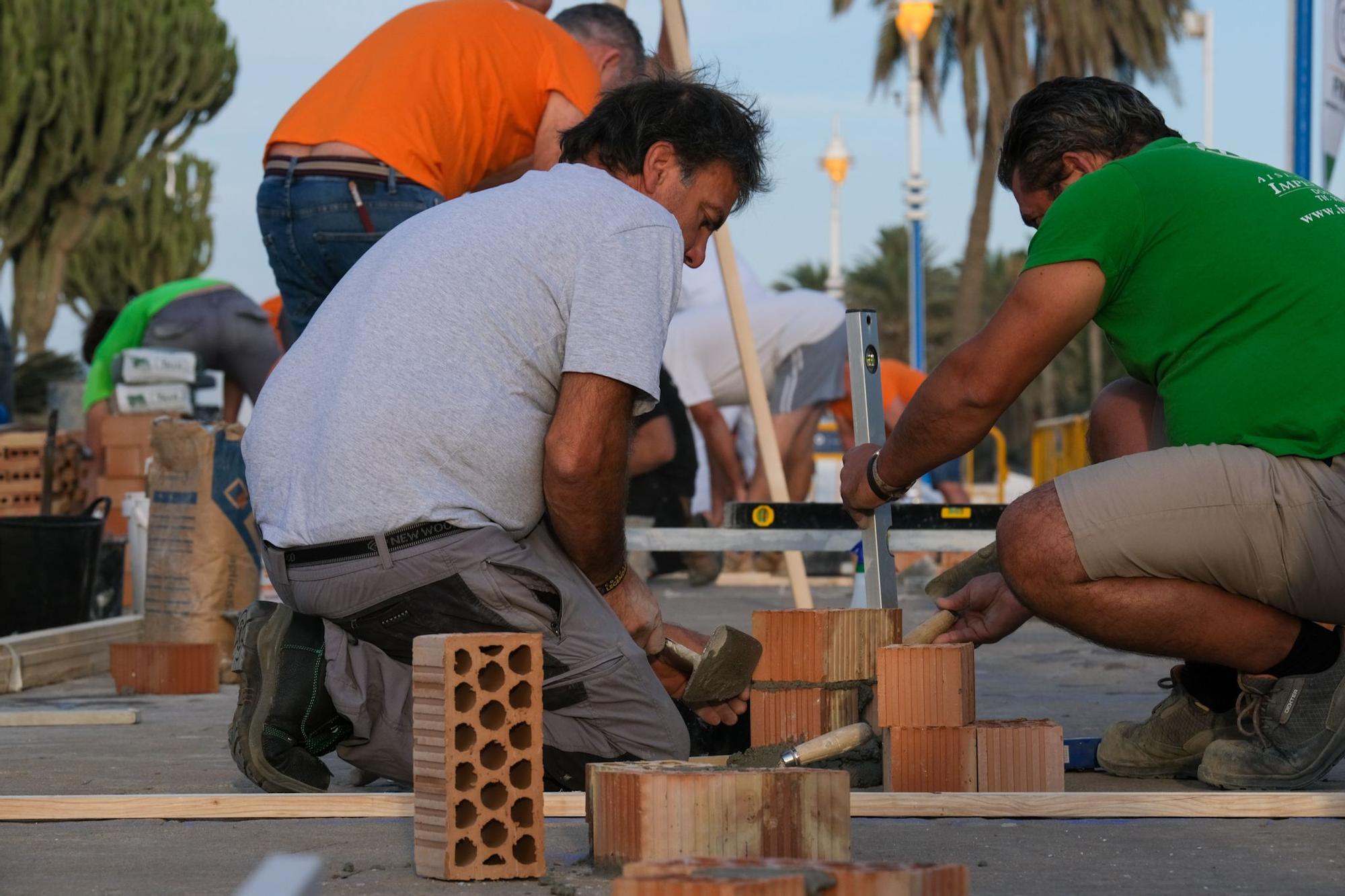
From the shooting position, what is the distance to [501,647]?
1.92m

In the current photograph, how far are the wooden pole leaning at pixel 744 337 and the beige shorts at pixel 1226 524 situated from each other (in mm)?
2375

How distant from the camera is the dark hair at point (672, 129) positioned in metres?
2.82

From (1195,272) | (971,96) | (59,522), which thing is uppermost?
(971,96)

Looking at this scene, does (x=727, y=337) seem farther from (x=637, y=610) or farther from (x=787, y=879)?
(x=787, y=879)

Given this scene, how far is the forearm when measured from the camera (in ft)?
9.12

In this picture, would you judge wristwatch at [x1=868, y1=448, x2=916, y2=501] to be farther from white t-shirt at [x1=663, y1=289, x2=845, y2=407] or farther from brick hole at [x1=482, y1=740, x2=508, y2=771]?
white t-shirt at [x1=663, y1=289, x2=845, y2=407]

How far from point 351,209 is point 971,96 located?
22.6 m

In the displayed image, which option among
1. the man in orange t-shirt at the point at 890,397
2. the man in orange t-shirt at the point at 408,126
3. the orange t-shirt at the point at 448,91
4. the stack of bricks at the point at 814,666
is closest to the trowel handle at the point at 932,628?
Answer: the stack of bricks at the point at 814,666

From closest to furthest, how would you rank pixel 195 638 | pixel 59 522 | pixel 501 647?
pixel 501 647 → pixel 195 638 → pixel 59 522

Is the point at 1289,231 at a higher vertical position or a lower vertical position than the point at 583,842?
higher

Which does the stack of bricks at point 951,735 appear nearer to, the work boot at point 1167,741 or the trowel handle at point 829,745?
the trowel handle at point 829,745

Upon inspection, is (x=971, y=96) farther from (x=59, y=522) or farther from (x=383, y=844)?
(x=383, y=844)

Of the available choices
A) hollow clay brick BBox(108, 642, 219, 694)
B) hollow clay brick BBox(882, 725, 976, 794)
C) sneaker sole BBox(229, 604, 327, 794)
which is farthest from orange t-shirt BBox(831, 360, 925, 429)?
sneaker sole BBox(229, 604, 327, 794)

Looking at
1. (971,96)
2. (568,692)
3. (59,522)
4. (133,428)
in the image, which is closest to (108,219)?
(971,96)
